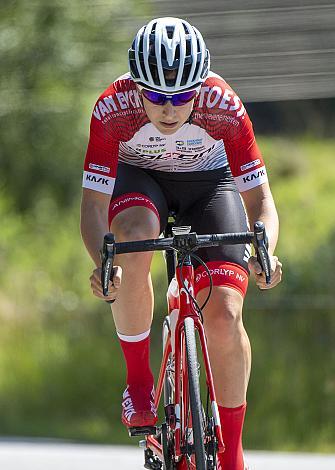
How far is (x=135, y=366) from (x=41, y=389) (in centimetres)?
490

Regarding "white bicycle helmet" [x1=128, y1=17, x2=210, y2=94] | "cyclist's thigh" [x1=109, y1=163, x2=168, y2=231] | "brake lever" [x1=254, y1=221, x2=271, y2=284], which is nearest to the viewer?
"brake lever" [x1=254, y1=221, x2=271, y2=284]

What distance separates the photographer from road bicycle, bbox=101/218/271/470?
3.19m

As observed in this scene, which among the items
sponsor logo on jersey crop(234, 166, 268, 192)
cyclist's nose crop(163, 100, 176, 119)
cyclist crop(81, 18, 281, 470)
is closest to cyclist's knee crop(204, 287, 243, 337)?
cyclist crop(81, 18, 281, 470)

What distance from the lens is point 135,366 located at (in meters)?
3.86

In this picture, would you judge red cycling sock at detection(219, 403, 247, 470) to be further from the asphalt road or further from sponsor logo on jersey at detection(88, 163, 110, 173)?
the asphalt road

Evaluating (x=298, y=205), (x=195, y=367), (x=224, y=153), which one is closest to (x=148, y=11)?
(x=224, y=153)

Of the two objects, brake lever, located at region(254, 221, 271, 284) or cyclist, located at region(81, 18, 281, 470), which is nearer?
brake lever, located at region(254, 221, 271, 284)

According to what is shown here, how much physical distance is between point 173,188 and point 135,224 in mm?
355

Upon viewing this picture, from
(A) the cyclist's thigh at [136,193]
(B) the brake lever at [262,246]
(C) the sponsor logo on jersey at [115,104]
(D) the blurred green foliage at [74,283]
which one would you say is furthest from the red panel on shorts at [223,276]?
(D) the blurred green foliage at [74,283]

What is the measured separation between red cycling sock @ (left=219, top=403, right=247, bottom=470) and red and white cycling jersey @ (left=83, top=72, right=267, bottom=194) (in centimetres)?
75

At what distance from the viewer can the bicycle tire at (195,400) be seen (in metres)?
3.18

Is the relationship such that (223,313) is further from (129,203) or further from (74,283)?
(74,283)

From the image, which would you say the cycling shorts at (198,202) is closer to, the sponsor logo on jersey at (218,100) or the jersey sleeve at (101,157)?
the jersey sleeve at (101,157)

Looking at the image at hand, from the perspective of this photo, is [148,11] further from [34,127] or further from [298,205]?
[298,205]
